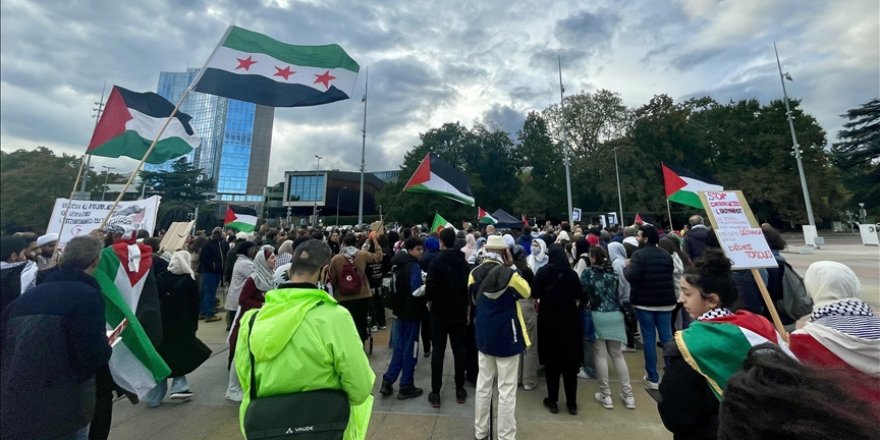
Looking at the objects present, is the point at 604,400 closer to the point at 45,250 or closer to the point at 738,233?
the point at 738,233

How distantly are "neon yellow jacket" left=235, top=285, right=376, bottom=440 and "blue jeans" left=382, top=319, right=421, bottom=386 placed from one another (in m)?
2.48

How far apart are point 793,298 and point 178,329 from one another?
7.26 metres

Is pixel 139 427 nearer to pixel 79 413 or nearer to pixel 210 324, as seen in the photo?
pixel 79 413

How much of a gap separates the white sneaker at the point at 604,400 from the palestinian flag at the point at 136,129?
724 centimetres

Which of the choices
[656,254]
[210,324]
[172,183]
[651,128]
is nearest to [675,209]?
[651,128]

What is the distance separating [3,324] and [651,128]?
154 feet

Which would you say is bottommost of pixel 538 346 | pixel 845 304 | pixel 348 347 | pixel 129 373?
pixel 538 346

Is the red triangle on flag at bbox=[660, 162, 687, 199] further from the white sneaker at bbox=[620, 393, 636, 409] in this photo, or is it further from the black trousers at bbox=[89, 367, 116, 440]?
the black trousers at bbox=[89, 367, 116, 440]

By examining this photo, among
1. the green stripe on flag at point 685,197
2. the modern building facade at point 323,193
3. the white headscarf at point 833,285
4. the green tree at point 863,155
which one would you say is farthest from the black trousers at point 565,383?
the modern building facade at point 323,193

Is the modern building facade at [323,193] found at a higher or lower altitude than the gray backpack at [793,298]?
higher

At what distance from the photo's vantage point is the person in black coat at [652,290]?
4367 mm

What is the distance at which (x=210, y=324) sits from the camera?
7.74 meters

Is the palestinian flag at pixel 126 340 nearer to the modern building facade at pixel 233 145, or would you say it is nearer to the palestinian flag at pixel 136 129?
the palestinian flag at pixel 136 129

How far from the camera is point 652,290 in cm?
439
